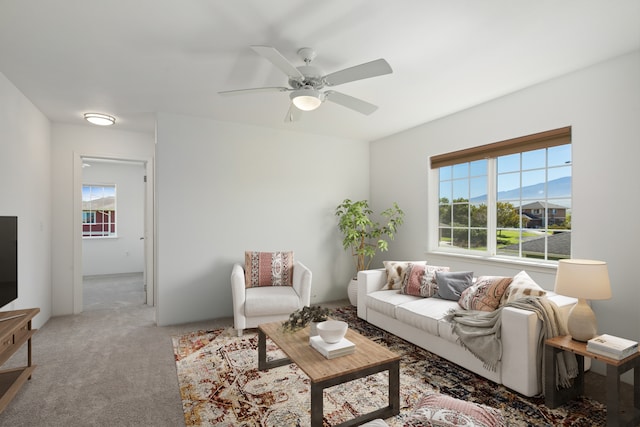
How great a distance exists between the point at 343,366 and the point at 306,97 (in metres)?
1.85

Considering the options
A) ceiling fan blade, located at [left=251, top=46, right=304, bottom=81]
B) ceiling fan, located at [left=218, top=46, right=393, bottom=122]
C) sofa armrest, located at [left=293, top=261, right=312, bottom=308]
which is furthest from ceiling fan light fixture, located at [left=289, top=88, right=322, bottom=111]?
sofa armrest, located at [left=293, top=261, right=312, bottom=308]

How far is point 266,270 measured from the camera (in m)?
4.08

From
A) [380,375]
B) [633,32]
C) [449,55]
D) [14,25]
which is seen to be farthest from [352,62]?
[380,375]

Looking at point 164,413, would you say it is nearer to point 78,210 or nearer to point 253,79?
point 253,79

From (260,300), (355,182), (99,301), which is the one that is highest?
(355,182)

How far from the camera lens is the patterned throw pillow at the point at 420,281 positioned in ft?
11.5

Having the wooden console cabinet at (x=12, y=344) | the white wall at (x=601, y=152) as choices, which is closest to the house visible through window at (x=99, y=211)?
the wooden console cabinet at (x=12, y=344)

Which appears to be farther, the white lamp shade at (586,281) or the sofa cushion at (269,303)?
the sofa cushion at (269,303)

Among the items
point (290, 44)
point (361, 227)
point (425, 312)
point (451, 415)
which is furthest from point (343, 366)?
point (361, 227)

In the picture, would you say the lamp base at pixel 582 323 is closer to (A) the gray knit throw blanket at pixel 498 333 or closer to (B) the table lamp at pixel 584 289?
(B) the table lamp at pixel 584 289

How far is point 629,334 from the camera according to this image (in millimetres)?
2535

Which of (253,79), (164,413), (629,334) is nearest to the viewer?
(164,413)

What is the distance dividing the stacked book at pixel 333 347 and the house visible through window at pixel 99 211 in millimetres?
6664

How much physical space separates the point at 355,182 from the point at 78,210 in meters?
3.93
